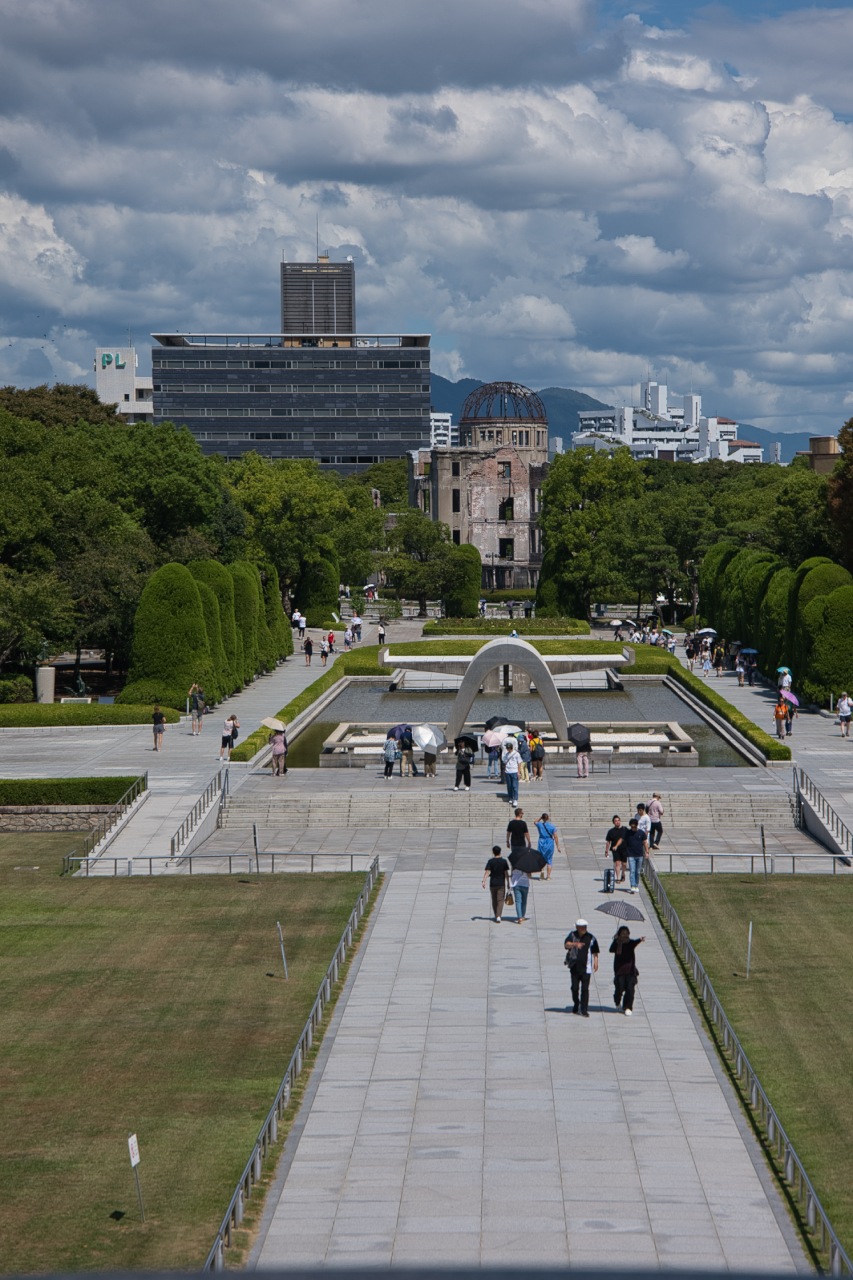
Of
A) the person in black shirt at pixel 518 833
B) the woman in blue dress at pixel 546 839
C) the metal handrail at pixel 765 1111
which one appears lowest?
the metal handrail at pixel 765 1111

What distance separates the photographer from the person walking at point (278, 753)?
127 feet

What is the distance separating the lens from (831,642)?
168ft

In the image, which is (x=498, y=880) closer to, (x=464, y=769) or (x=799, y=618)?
(x=464, y=769)

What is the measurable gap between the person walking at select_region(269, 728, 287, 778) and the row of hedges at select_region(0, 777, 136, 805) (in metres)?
4.55

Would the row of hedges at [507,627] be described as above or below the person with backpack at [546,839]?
above

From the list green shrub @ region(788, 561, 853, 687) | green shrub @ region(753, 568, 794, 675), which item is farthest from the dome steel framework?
green shrub @ region(788, 561, 853, 687)

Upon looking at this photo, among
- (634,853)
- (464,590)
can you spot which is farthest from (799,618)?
(464,590)

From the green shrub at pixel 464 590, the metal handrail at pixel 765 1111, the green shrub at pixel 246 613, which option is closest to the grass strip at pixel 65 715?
the green shrub at pixel 246 613

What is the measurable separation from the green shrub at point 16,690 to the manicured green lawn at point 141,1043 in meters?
22.9

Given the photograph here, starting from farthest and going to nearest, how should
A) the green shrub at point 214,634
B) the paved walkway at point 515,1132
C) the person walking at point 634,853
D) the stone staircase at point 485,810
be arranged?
the green shrub at point 214,634, the stone staircase at point 485,810, the person walking at point 634,853, the paved walkway at point 515,1132

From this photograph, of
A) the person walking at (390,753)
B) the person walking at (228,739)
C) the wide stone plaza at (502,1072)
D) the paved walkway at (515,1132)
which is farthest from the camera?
the person walking at (228,739)

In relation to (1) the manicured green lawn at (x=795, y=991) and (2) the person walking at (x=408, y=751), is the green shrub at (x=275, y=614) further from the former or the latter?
(1) the manicured green lawn at (x=795, y=991)

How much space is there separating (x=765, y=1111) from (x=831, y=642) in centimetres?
3710

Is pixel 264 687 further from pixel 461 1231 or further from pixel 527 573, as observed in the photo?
pixel 527 573
